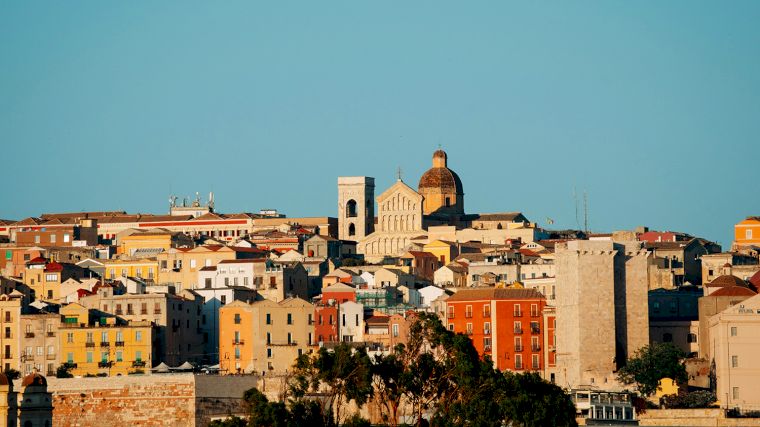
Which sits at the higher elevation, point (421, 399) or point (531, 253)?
point (531, 253)

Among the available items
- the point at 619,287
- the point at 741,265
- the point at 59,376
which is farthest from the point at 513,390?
the point at 741,265

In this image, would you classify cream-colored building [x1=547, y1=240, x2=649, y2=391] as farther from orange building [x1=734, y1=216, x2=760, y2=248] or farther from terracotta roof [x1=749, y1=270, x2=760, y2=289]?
orange building [x1=734, y1=216, x2=760, y2=248]

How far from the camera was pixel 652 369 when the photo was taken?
3664 inches

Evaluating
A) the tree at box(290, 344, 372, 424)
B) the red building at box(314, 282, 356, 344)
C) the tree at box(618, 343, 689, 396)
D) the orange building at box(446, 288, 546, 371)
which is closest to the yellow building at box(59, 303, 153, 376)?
the red building at box(314, 282, 356, 344)

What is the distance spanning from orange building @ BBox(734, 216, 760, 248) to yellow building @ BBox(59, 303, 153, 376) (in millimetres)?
46425

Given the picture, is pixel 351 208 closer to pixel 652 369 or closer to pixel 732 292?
pixel 732 292

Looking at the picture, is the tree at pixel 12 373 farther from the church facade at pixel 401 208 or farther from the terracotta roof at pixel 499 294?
the church facade at pixel 401 208

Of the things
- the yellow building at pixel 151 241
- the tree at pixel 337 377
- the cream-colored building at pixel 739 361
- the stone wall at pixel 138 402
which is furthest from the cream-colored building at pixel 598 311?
the yellow building at pixel 151 241

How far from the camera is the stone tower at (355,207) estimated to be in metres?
164

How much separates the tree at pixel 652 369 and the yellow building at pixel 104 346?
883 inches

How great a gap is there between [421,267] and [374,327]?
25422 millimetres

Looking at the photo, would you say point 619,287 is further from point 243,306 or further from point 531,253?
point 531,253

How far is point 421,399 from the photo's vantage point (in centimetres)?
8400

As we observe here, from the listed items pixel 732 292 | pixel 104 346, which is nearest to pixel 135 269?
pixel 104 346
